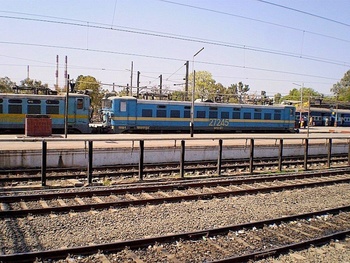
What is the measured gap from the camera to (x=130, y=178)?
46.8ft

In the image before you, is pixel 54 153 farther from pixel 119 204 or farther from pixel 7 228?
pixel 7 228

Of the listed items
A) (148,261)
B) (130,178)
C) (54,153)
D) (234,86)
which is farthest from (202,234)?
(234,86)

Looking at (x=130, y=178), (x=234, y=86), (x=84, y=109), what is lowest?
(x=130, y=178)

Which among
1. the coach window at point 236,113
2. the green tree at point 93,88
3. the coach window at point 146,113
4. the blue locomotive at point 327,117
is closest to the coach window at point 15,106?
the coach window at point 146,113

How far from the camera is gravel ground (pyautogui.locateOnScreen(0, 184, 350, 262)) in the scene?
23.8ft

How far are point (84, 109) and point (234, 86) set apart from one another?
99.3 meters

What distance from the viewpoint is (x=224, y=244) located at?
24.3 feet

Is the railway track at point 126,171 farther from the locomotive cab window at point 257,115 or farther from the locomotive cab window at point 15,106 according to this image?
the locomotive cab window at point 257,115

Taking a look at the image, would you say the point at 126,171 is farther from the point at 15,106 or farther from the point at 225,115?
the point at 225,115

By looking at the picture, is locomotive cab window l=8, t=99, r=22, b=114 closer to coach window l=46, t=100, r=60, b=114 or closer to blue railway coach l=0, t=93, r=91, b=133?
blue railway coach l=0, t=93, r=91, b=133

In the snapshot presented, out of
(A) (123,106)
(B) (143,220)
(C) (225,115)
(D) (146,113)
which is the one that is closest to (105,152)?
(B) (143,220)

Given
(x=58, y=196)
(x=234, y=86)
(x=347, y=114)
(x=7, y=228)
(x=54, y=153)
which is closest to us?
(x=7, y=228)

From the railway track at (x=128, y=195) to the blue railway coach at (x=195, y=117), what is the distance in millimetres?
16666

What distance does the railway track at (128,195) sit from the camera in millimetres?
9320
